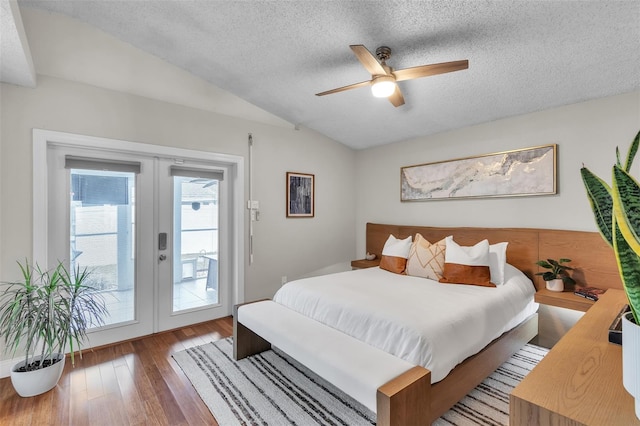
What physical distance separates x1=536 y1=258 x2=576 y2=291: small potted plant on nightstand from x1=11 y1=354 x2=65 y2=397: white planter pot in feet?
13.6

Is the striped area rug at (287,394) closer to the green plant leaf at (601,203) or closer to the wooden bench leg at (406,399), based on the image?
the wooden bench leg at (406,399)

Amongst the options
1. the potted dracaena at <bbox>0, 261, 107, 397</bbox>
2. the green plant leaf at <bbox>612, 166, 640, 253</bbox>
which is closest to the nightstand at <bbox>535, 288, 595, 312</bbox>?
the green plant leaf at <bbox>612, 166, 640, 253</bbox>

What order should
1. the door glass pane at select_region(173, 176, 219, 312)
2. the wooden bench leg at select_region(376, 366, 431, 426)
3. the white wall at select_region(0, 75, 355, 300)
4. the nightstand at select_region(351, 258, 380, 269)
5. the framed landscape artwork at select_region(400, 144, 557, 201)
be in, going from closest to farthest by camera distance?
the wooden bench leg at select_region(376, 366, 431, 426) < the white wall at select_region(0, 75, 355, 300) < the framed landscape artwork at select_region(400, 144, 557, 201) < the door glass pane at select_region(173, 176, 219, 312) < the nightstand at select_region(351, 258, 380, 269)

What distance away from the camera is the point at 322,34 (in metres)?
2.40

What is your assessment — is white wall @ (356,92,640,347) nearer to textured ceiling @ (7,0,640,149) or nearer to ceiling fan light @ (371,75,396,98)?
textured ceiling @ (7,0,640,149)

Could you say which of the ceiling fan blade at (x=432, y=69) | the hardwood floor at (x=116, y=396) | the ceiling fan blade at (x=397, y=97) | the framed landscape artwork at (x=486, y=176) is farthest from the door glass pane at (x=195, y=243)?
the framed landscape artwork at (x=486, y=176)

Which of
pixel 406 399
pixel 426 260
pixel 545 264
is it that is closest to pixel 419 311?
pixel 406 399

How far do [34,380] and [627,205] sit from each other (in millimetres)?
3316

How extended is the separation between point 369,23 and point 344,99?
1235 millimetres

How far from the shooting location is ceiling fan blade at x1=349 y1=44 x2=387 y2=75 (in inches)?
75.3

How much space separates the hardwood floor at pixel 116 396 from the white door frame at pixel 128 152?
0.96m

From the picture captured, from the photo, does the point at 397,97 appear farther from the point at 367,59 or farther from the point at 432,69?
the point at 367,59

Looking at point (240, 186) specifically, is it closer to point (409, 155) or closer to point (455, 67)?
point (409, 155)

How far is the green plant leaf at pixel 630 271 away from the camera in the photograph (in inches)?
29.8
